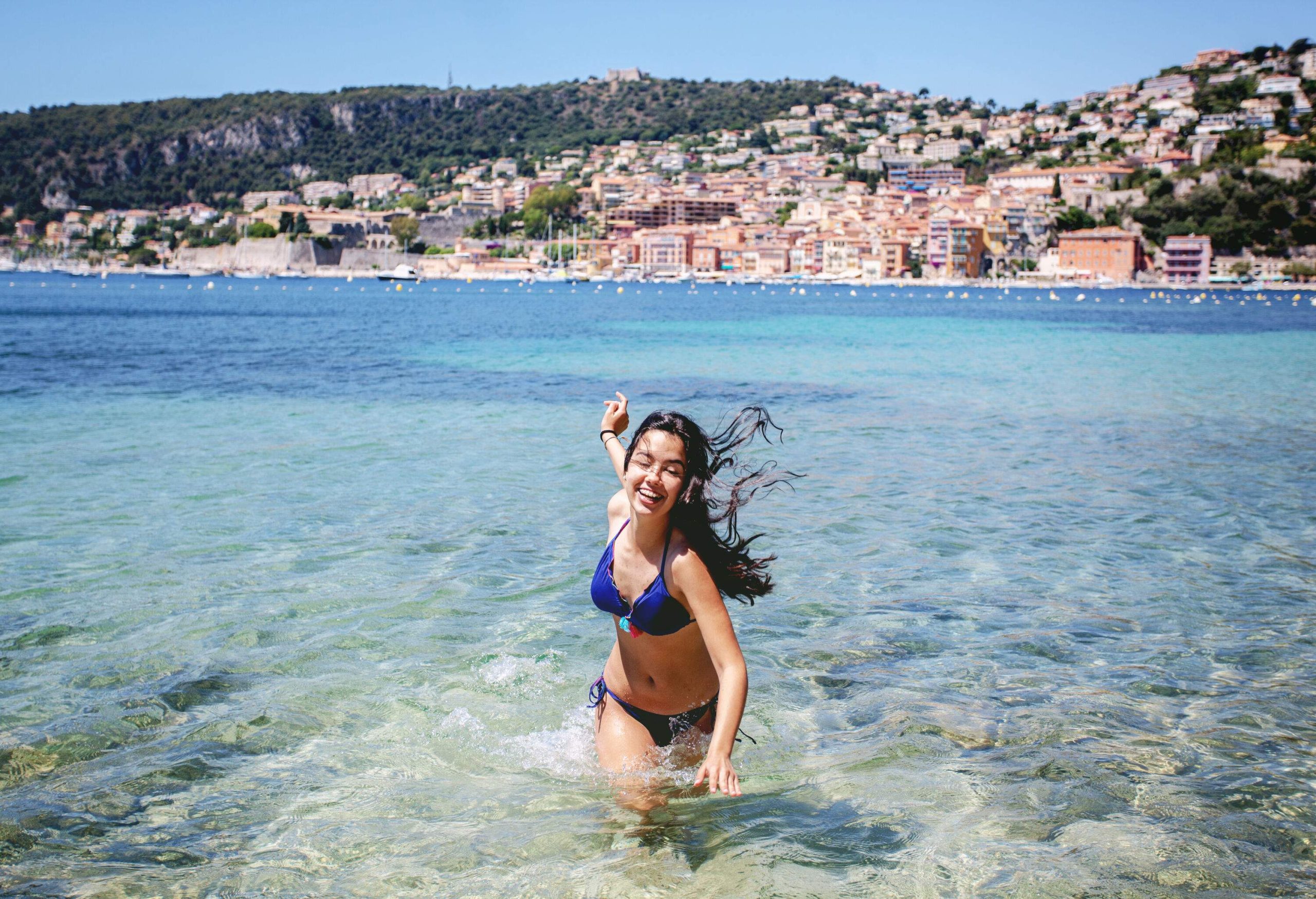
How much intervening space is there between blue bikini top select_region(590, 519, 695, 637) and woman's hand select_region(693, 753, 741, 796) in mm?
443

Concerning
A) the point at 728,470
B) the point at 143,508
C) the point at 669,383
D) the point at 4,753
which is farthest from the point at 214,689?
the point at 669,383

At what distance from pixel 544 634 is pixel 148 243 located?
556 feet

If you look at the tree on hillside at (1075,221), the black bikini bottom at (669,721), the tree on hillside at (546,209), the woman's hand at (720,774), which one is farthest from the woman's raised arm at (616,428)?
the tree on hillside at (546,209)

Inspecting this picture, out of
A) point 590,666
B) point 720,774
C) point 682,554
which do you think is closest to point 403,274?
point 590,666

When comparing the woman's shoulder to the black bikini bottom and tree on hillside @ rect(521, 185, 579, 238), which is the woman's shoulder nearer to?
the black bikini bottom

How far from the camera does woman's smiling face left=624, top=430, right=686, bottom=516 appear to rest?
9.27ft

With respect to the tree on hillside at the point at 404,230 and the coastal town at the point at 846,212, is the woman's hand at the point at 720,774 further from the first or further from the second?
the tree on hillside at the point at 404,230

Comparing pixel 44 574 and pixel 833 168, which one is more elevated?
pixel 833 168

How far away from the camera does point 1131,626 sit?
17.2 feet

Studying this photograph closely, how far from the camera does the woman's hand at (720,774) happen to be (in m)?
2.56

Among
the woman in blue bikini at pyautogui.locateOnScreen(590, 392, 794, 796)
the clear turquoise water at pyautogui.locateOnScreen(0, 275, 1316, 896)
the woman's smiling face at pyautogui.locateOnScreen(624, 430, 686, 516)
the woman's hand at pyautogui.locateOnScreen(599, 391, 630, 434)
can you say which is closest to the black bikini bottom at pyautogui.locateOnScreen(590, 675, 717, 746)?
the woman in blue bikini at pyautogui.locateOnScreen(590, 392, 794, 796)

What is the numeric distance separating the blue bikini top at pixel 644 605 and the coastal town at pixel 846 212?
11434 centimetres

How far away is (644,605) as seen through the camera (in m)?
2.97

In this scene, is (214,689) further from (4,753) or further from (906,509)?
(906,509)
